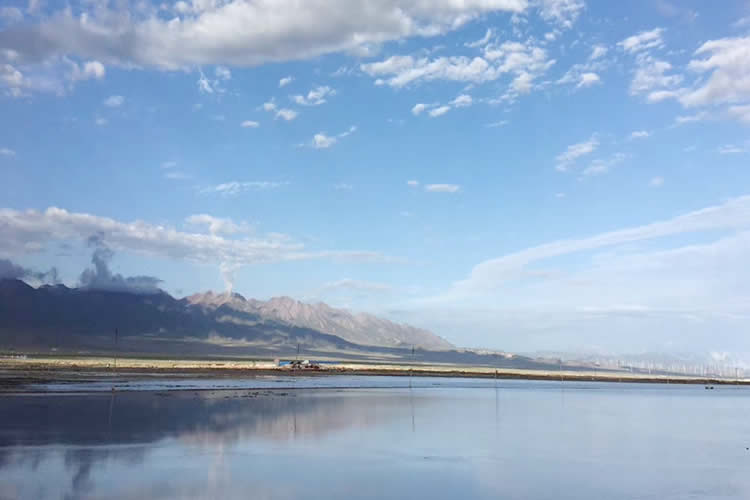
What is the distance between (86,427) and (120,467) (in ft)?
34.3

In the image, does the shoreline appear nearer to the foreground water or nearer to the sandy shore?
the sandy shore

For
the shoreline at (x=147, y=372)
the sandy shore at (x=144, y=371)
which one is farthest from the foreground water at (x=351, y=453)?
the sandy shore at (x=144, y=371)

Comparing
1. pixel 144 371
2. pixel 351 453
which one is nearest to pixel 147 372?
pixel 144 371

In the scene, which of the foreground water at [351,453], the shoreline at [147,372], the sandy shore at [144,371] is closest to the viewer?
the foreground water at [351,453]

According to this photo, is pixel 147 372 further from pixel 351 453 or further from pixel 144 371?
pixel 351 453

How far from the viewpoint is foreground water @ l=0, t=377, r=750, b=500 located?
1752 cm

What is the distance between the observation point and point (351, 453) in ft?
77.5

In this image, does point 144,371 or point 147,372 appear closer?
point 147,372

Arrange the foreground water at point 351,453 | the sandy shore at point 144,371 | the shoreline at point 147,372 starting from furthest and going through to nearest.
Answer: the sandy shore at point 144,371
the shoreline at point 147,372
the foreground water at point 351,453

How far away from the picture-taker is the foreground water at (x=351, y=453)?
57.5 feet

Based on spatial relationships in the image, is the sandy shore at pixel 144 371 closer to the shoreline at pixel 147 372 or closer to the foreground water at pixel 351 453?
the shoreline at pixel 147 372

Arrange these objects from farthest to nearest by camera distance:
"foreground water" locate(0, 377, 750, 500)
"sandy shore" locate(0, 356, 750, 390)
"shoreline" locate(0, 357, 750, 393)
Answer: "sandy shore" locate(0, 356, 750, 390) < "shoreline" locate(0, 357, 750, 393) < "foreground water" locate(0, 377, 750, 500)

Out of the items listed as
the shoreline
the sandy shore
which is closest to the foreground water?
the shoreline

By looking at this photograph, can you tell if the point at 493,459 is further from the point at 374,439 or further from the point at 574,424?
the point at 574,424
